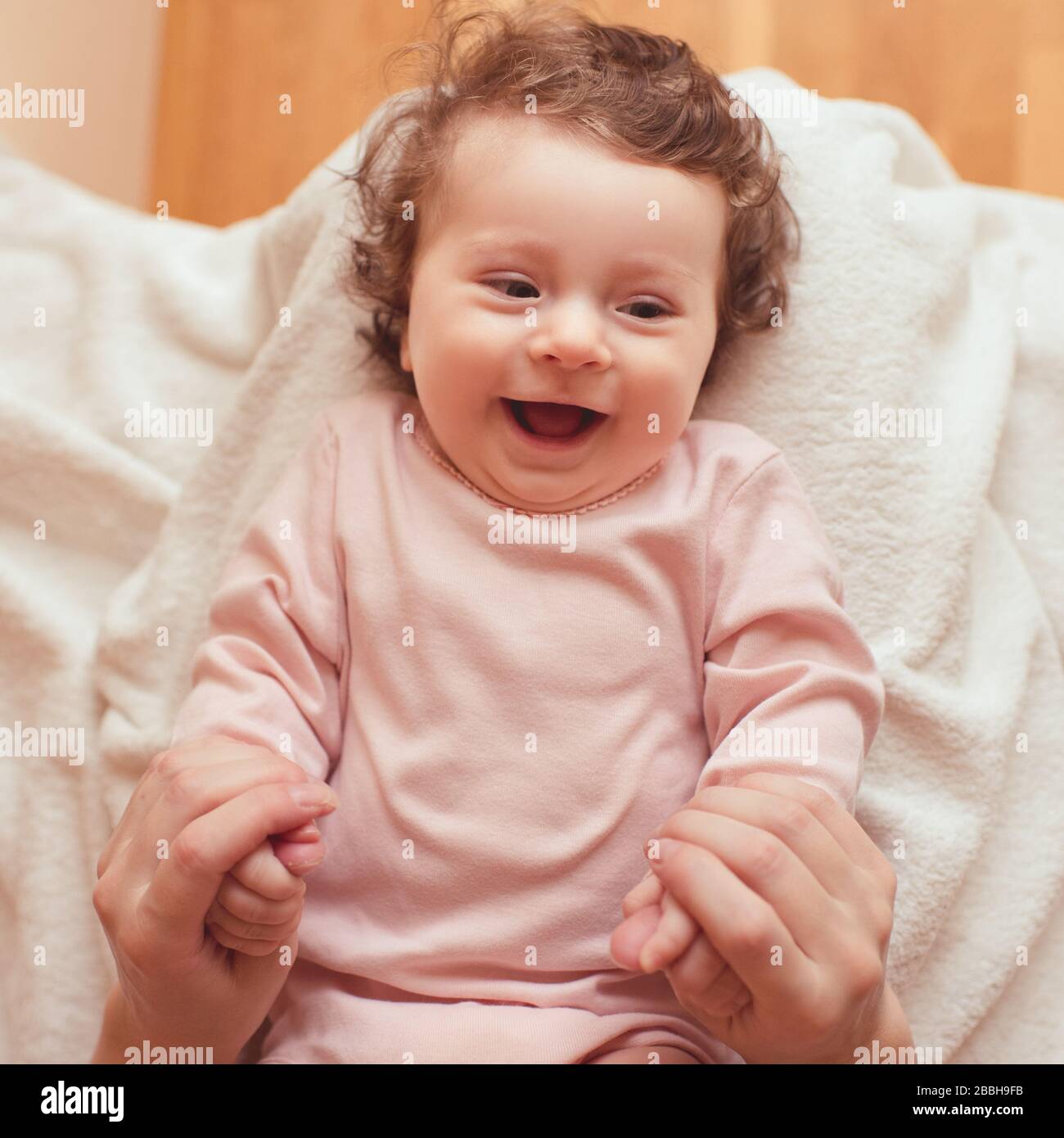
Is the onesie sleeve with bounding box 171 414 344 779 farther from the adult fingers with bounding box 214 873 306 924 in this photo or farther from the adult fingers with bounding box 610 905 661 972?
the adult fingers with bounding box 610 905 661 972

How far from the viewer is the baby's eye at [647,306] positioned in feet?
3.21

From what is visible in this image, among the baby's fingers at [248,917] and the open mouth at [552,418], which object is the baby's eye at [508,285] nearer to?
the open mouth at [552,418]

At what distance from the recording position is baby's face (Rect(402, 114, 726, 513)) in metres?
0.95

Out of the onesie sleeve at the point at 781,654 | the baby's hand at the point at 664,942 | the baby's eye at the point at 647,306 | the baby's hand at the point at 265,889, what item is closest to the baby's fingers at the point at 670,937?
the baby's hand at the point at 664,942

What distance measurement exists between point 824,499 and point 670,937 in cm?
49

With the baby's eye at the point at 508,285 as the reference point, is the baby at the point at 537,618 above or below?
below

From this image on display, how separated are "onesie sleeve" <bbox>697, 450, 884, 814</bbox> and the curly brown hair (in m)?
0.20

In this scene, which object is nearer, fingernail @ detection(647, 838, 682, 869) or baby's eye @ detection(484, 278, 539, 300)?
fingernail @ detection(647, 838, 682, 869)

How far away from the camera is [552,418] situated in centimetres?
101

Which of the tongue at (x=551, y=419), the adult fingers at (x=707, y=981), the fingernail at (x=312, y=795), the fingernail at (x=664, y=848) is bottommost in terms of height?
the adult fingers at (x=707, y=981)

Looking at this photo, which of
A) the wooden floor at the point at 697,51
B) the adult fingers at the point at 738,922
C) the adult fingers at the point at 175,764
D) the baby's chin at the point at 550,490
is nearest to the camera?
the adult fingers at the point at 738,922

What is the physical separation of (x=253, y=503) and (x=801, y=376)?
54 cm

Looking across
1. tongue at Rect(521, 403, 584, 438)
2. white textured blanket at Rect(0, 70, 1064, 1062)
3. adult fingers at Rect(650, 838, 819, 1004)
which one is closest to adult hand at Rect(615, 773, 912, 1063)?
adult fingers at Rect(650, 838, 819, 1004)

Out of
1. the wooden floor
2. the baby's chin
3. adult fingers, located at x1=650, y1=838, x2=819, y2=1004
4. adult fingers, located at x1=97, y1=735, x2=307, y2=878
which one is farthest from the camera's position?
the wooden floor
